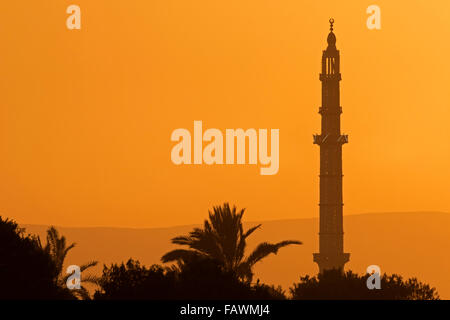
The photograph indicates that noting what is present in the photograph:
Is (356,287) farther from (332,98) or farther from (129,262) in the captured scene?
(332,98)

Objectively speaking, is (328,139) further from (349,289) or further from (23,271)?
(23,271)

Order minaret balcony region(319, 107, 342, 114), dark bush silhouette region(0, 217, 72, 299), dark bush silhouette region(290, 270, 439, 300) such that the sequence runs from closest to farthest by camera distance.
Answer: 1. dark bush silhouette region(0, 217, 72, 299)
2. dark bush silhouette region(290, 270, 439, 300)
3. minaret balcony region(319, 107, 342, 114)

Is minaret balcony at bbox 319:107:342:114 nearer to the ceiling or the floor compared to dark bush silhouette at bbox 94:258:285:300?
nearer to the ceiling

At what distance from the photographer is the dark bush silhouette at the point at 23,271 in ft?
193

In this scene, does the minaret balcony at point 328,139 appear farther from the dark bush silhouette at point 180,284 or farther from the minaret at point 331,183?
the dark bush silhouette at point 180,284

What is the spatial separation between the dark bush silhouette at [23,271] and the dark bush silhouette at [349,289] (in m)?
23.7

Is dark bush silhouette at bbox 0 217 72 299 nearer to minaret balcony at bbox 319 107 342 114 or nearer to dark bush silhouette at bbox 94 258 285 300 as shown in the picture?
dark bush silhouette at bbox 94 258 285 300

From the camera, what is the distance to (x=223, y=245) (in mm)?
62375

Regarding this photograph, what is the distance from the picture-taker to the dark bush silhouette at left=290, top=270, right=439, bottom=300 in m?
83.9

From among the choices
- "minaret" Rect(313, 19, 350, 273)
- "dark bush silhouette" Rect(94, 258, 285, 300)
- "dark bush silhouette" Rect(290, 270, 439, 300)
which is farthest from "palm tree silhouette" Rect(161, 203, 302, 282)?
"minaret" Rect(313, 19, 350, 273)

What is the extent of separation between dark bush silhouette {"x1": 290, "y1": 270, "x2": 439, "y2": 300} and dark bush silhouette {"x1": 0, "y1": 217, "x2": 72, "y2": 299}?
77.8 ft

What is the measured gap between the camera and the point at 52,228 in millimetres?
73500
